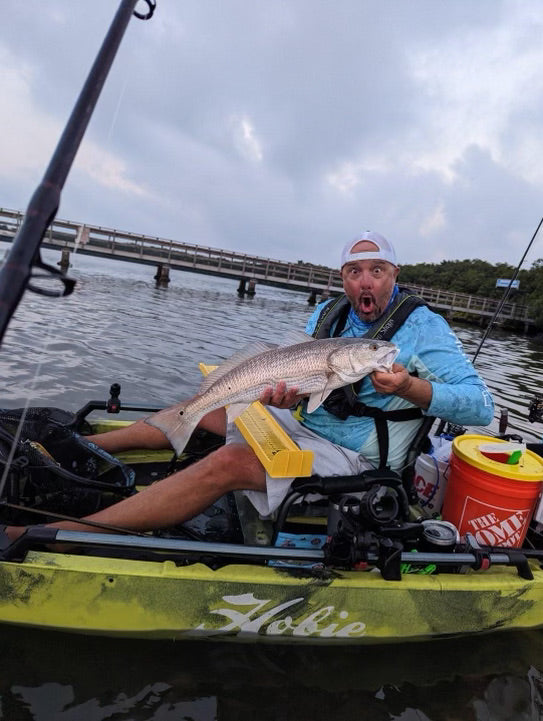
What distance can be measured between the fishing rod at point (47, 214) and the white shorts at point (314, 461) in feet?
6.82

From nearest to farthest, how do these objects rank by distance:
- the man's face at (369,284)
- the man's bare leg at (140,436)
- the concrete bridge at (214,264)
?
the man's face at (369,284) < the man's bare leg at (140,436) < the concrete bridge at (214,264)

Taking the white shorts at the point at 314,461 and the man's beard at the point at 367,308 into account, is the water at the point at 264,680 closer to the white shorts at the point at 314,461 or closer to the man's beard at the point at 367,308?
the white shorts at the point at 314,461

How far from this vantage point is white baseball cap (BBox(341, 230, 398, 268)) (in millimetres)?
3555

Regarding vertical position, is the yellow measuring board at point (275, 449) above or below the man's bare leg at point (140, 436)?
above

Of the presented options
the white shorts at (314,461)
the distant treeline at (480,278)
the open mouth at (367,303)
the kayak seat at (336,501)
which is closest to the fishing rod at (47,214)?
the white shorts at (314,461)

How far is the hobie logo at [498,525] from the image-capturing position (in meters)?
3.47

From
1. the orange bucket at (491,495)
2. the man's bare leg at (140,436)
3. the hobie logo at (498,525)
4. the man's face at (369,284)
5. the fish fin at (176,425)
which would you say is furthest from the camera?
the man's bare leg at (140,436)

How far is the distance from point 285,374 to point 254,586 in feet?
4.38

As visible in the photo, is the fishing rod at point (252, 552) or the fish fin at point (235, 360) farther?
the fish fin at point (235, 360)

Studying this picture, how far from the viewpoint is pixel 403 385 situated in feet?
10.0

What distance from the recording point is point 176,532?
3.57 metres

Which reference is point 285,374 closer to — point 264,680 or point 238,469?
point 238,469

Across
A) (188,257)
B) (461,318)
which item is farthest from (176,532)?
(461,318)

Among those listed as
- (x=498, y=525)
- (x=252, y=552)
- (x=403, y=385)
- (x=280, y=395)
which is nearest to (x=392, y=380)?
(x=403, y=385)
